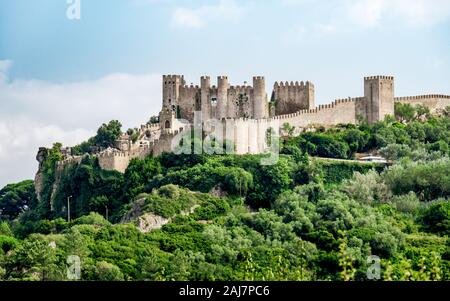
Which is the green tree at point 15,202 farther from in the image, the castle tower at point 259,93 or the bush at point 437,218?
the bush at point 437,218

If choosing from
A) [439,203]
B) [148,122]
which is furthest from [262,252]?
[148,122]

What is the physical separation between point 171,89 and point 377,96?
9.65m

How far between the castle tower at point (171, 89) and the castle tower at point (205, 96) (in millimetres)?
1490

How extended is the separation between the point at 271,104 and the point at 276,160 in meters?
8.80

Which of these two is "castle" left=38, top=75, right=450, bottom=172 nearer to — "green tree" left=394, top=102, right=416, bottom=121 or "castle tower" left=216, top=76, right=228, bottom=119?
"castle tower" left=216, top=76, right=228, bottom=119

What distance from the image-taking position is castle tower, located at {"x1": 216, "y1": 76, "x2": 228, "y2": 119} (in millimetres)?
57375

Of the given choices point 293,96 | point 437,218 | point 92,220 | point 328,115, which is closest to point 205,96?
point 293,96

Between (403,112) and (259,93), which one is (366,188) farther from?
(403,112)

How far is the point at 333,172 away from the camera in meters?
52.6

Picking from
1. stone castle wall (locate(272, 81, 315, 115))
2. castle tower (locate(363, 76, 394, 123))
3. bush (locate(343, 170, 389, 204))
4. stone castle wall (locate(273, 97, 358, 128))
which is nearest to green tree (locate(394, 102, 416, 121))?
castle tower (locate(363, 76, 394, 123))

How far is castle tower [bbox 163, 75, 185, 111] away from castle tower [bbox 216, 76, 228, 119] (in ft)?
7.40

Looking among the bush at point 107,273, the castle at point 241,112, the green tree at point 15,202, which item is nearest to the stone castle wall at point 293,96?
the castle at point 241,112

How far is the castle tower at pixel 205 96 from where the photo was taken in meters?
57.7

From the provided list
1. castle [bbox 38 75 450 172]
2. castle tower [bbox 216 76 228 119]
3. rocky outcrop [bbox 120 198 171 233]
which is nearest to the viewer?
rocky outcrop [bbox 120 198 171 233]
